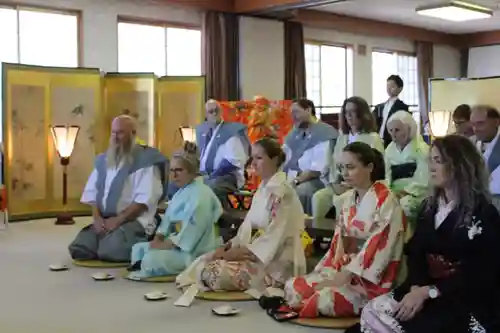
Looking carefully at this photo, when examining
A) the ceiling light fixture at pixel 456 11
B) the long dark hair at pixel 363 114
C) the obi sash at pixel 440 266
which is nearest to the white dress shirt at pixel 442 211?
the obi sash at pixel 440 266

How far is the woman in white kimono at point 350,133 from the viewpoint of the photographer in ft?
17.4

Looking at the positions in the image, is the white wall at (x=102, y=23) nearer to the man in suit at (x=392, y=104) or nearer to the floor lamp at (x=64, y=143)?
the floor lamp at (x=64, y=143)

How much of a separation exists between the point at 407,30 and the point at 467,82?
2.69 meters

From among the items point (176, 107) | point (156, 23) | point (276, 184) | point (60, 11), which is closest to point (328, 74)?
point (156, 23)

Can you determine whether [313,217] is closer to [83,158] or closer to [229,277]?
[229,277]

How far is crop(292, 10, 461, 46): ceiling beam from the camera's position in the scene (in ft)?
37.6

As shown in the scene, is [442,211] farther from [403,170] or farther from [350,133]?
[350,133]

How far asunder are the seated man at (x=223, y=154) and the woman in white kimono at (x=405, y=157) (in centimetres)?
175

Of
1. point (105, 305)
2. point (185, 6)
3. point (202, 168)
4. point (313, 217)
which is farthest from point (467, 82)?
point (105, 305)

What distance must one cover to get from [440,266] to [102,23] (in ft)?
23.0

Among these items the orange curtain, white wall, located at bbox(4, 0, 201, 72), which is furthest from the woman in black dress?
white wall, located at bbox(4, 0, 201, 72)

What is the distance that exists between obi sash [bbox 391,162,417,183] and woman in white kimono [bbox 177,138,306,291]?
1.23 m

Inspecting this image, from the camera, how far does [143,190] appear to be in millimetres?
5102

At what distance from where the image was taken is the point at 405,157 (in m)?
5.02
